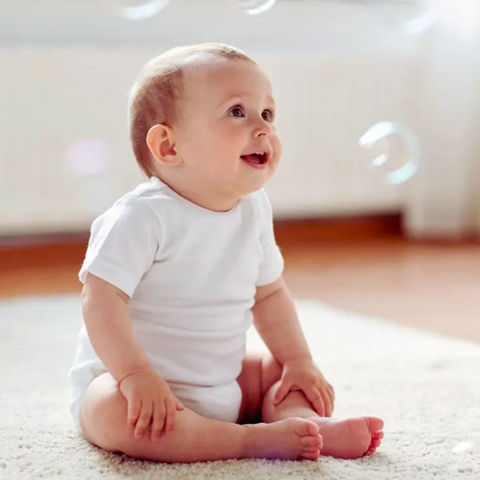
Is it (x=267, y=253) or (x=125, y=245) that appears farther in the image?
(x=267, y=253)

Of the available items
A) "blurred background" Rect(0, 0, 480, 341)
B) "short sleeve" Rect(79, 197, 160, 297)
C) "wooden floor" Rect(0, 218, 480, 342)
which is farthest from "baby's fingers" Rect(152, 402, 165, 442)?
"blurred background" Rect(0, 0, 480, 341)

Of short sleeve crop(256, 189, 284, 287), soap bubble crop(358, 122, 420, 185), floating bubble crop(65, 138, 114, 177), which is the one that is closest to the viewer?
short sleeve crop(256, 189, 284, 287)

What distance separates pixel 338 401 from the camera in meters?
1.20

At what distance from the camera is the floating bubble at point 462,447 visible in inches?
38.3

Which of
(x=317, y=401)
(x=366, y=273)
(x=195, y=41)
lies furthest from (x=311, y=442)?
(x=195, y=41)

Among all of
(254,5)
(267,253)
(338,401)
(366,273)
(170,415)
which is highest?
(254,5)

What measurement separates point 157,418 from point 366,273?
63.1 inches

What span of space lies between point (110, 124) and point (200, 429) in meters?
1.87

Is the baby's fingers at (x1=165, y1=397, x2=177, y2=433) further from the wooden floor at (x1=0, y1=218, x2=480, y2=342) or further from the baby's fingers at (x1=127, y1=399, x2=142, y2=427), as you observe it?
the wooden floor at (x1=0, y1=218, x2=480, y2=342)

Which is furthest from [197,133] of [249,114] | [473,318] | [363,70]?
[363,70]

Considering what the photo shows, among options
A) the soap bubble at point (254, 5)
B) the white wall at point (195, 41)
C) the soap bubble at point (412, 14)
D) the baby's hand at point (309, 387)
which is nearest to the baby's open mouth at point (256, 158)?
the baby's hand at point (309, 387)

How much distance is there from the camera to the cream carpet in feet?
2.92

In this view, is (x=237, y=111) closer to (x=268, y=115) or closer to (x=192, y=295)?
(x=268, y=115)

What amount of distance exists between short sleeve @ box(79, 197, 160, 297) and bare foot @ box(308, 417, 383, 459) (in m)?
0.25
